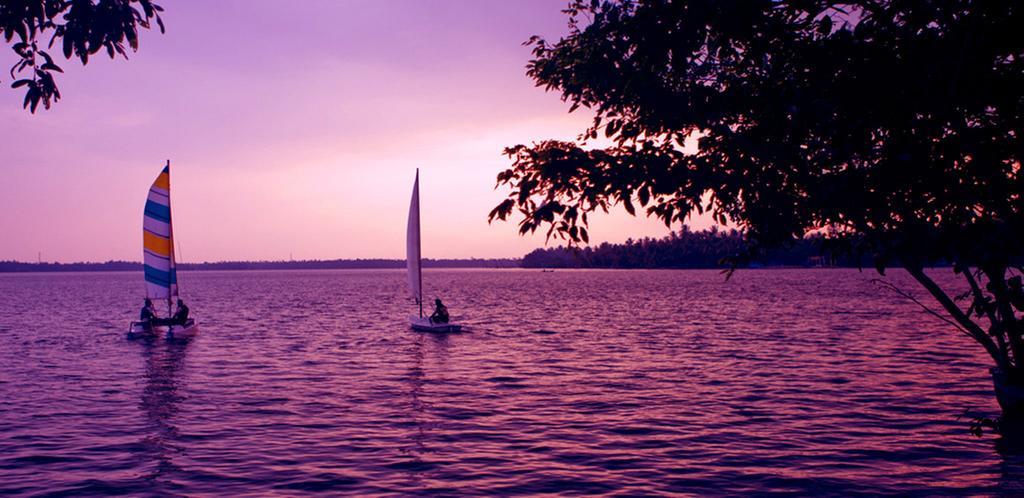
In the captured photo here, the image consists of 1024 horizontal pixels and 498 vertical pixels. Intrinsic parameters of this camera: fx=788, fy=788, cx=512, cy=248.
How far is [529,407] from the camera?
910 inches

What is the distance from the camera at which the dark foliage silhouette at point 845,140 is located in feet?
22.1

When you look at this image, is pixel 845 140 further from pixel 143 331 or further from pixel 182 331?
pixel 143 331

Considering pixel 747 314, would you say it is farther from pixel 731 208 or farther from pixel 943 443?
pixel 731 208

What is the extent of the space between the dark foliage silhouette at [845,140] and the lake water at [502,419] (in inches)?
297

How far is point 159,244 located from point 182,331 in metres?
5.11

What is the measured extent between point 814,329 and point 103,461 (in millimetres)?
45006

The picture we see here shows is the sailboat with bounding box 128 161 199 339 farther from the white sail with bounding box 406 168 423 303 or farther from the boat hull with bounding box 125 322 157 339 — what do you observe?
the white sail with bounding box 406 168 423 303

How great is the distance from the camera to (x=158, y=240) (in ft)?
144

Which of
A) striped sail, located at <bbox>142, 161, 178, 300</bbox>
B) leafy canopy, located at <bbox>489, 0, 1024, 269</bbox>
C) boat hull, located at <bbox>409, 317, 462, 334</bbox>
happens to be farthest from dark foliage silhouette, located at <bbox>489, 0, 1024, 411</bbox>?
striped sail, located at <bbox>142, 161, 178, 300</bbox>

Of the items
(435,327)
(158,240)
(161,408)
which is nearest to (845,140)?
(161,408)

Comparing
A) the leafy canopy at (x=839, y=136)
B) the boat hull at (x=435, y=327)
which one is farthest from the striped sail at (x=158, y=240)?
the leafy canopy at (x=839, y=136)

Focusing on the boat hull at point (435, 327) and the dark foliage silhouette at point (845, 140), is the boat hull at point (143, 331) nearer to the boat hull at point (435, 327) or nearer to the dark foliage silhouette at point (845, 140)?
the boat hull at point (435, 327)

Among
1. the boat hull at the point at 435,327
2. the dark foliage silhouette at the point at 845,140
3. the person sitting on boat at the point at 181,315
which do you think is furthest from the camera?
the boat hull at the point at 435,327

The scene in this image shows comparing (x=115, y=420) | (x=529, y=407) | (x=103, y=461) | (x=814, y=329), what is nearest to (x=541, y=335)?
(x=814, y=329)
